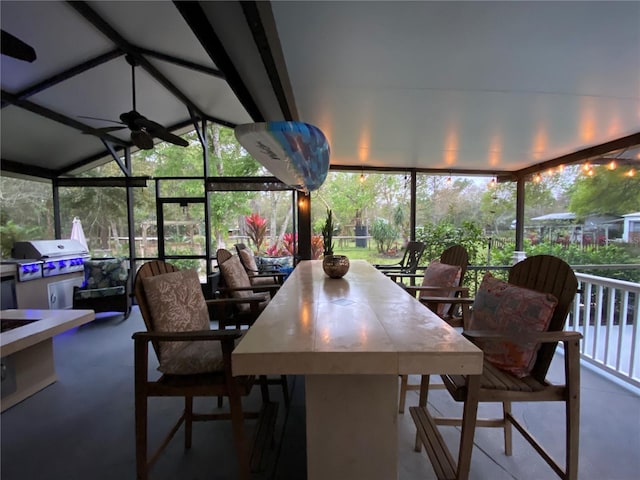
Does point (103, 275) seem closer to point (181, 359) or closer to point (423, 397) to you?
point (181, 359)

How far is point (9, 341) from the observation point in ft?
6.58

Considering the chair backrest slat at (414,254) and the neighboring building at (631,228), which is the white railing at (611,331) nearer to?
the neighboring building at (631,228)

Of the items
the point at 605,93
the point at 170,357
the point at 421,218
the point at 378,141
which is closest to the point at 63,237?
the point at 170,357

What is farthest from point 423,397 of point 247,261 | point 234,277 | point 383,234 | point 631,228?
point 631,228

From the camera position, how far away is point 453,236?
5.23 meters

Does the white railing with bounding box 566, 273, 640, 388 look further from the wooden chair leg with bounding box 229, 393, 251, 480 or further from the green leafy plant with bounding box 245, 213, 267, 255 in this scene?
the green leafy plant with bounding box 245, 213, 267, 255

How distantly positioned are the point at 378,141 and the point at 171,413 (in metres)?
3.44

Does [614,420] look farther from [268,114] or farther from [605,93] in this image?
[268,114]

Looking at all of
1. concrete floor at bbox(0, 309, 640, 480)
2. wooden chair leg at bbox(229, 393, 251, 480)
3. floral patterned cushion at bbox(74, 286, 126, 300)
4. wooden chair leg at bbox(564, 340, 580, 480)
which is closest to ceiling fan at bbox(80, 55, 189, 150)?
floral patterned cushion at bbox(74, 286, 126, 300)

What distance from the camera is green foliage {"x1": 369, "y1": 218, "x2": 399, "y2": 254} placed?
→ 208 inches

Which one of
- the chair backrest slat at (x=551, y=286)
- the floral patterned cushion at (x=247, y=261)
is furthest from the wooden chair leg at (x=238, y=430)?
the floral patterned cushion at (x=247, y=261)

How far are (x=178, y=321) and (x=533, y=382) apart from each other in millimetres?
1781

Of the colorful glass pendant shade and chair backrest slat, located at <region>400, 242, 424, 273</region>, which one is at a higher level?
the colorful glass pendant shade

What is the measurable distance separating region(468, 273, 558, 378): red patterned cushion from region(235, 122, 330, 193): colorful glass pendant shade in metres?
1.35
